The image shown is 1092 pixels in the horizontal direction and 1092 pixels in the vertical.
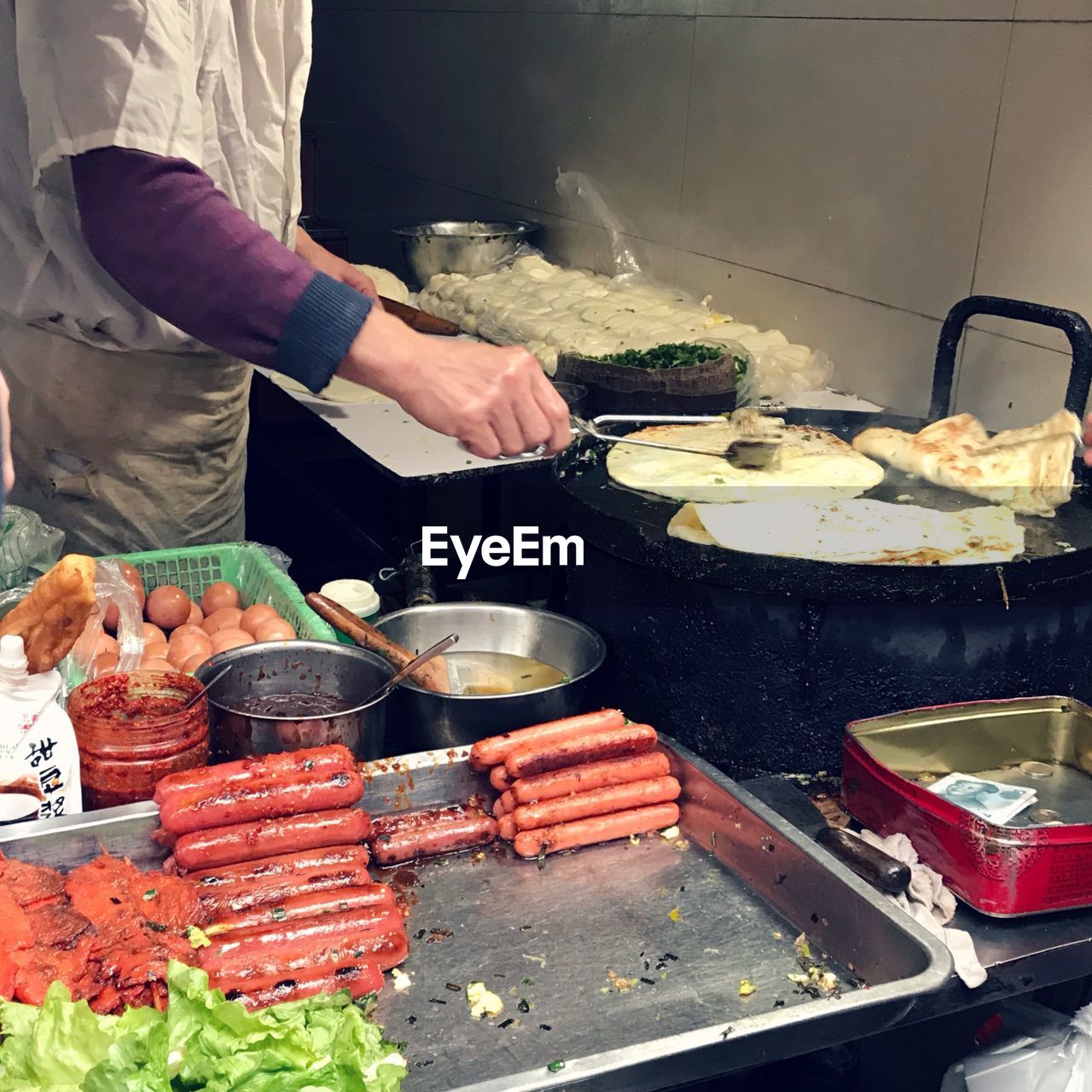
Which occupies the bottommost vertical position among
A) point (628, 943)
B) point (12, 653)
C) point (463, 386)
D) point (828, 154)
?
point (628, 943)

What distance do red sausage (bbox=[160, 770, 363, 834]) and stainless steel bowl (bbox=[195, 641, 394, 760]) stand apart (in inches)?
4.5

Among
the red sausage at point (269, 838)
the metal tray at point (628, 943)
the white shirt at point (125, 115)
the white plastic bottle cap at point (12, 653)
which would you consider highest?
the white shirt at point (125, 115)

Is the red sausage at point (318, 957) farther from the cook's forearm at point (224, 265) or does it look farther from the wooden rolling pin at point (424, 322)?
the wooden rolling pin at point (424, 322)

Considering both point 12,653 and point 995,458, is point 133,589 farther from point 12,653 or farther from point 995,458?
point 995,458

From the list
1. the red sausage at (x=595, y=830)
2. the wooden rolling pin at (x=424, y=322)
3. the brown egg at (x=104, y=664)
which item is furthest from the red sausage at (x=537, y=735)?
the wooden rolling pin at (x=424, y=322)

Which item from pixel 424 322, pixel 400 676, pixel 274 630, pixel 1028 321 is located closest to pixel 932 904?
pixel 400 676

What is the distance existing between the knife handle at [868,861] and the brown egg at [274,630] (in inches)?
43.9

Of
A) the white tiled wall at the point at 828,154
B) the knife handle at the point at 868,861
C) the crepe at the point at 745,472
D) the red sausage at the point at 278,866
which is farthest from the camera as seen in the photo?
the white tiled wall at the point at 828,154

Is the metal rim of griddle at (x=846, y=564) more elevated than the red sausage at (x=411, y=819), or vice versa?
the metal rim of griddle at (x=846, y=564)

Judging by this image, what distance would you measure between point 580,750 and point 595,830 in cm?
14

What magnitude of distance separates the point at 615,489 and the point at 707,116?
2555mm

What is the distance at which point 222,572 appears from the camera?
2854 millimetres

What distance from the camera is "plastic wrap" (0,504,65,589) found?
2572mm

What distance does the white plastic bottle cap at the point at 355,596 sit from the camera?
8.82ft
